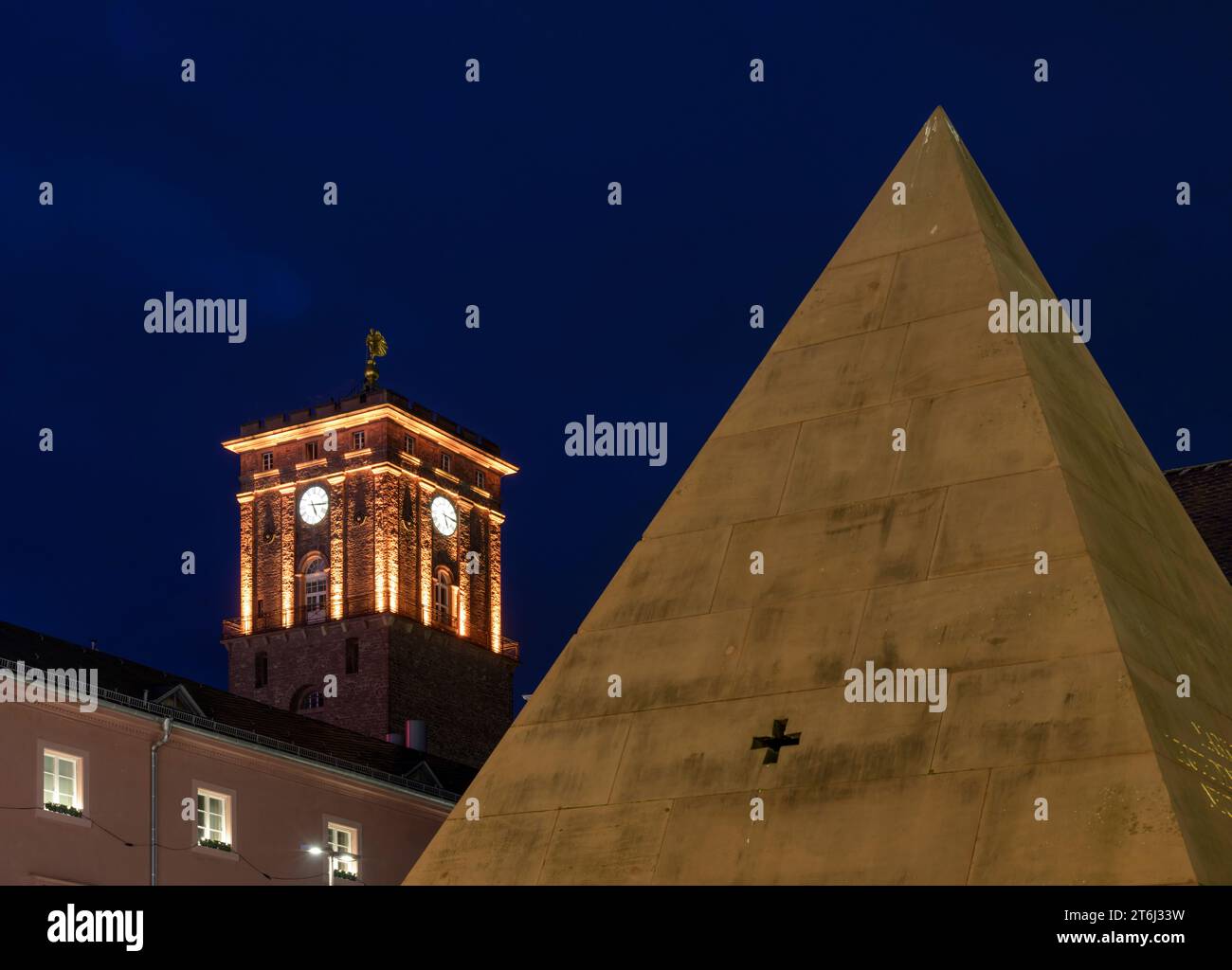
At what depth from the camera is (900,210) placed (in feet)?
38.8

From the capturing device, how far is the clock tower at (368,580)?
80.9m

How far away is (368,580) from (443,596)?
4.58 m

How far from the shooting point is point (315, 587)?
3282 inches

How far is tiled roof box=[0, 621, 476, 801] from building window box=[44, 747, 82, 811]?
1.64 meters

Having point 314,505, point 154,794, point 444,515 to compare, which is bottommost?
point 154,794

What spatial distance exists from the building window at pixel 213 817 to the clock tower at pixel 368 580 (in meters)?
39.9

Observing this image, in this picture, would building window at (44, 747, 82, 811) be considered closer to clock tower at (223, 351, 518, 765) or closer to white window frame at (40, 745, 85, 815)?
white window frame at (40, 745, 85, 815)

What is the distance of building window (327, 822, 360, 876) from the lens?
40656mm

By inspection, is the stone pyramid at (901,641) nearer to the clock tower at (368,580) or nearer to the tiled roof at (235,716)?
the tiled roof at (235,716)

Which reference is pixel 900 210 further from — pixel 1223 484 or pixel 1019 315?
pixel 1223 484

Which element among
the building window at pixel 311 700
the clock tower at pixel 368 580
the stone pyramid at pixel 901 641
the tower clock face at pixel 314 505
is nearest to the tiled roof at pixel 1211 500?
the stone pyramid at pixel 901 641

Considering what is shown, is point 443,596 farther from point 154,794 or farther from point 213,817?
point 154,794

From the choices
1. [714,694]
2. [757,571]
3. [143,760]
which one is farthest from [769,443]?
[143,760]

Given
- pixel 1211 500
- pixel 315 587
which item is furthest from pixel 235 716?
pixel 315 587
